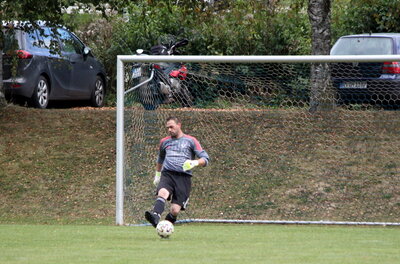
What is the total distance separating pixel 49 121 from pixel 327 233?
740cm

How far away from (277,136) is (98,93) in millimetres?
5790

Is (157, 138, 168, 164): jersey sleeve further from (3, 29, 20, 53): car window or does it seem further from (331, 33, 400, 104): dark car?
(3, 29, 20, 53): car window

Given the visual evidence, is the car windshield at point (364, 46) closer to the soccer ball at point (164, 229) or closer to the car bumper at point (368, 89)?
the car bumper at point (368, 89)

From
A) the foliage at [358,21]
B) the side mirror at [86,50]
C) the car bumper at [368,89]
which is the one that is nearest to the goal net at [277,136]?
the car bumper at [368,89]

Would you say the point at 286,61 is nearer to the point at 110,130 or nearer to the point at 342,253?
the point at 342,253

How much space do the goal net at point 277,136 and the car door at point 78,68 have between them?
14.3ft

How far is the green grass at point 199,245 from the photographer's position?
7.59 m

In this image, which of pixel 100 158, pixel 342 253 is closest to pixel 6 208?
pixel 100 158

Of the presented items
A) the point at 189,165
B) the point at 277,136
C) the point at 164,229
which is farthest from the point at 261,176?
the point at 164,229

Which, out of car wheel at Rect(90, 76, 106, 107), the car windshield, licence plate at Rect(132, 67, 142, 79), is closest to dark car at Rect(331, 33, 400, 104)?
licence plate at Rect(132, 67, 142, 79)

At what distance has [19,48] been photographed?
613 inches

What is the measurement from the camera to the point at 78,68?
1745 cm

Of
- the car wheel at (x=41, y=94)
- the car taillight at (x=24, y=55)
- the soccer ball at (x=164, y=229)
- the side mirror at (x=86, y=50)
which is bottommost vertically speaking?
the car wheel at (x=41, y=94)

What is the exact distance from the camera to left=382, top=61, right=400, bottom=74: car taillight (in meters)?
13.0
